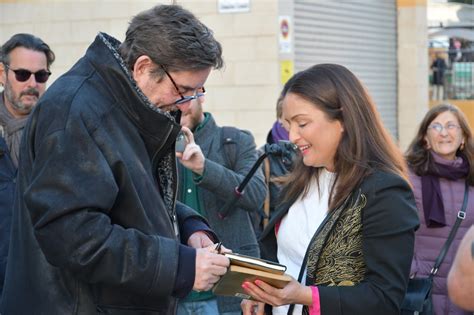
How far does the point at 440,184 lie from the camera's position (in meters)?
6.07

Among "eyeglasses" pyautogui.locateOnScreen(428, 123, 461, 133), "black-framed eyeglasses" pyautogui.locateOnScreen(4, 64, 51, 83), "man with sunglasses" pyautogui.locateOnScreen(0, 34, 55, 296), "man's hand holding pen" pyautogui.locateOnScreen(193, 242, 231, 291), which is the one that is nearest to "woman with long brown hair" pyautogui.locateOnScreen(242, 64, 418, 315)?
"man's hand holding pen" pyautogui.locateOnScreen(193, 242, 231, 291)

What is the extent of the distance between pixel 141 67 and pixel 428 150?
3715 millimetres

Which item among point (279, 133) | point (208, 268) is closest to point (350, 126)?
point (208, 268)

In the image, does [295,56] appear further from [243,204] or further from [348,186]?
[348,186]

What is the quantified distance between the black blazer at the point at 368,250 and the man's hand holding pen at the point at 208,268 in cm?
57

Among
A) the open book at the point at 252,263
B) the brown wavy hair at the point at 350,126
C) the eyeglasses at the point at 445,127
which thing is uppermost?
the brown wavy hair at the point at 350,126

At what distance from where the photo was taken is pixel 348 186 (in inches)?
139

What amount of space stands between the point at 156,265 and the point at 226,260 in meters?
0.28

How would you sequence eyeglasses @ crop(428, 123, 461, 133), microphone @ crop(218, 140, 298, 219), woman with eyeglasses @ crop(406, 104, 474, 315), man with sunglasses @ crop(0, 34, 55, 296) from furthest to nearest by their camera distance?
eyeglasses @ crop(428, 123, 461, 133)
woman with eyeglasses @ crop(406, 104, 474, 315)
microphone @ crop(218, 140, 298, 219)
man with sunglasses @ crop(0, 34, 55, 296)

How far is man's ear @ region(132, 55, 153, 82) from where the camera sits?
3098 mm

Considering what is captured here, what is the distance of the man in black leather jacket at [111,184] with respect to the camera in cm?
282

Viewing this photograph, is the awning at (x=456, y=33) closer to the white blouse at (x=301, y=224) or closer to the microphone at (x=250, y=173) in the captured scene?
the microphone at (x=250, y=173)

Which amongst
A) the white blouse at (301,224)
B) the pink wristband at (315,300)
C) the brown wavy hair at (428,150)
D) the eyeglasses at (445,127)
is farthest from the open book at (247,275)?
the eyeglasses at (445,127)

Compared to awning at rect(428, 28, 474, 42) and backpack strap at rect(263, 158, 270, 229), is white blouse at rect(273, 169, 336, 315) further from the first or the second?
awning at rect(428, 28, 474, 42)
